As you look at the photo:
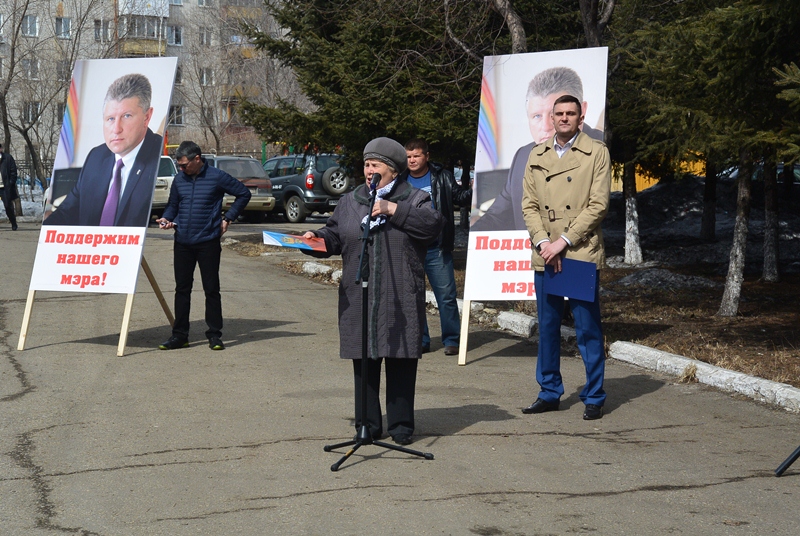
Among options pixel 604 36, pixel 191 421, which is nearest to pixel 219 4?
pixel 604 36

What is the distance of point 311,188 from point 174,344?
17.7 metres

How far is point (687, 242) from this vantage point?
18.1m

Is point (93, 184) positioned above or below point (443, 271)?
above

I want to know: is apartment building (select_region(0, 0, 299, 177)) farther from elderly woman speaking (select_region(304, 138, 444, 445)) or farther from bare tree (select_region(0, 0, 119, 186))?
elderly woman speaking (select_region(304, 138, 444, 445))

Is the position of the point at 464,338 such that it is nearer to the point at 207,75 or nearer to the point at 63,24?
the point at 63,24

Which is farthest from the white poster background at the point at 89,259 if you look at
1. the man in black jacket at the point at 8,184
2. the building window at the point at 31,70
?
the building window at the point at 31,70

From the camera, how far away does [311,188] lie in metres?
26.3

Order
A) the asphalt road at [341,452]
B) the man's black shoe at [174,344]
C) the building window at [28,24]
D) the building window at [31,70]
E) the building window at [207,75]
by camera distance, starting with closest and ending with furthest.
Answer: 1. the asphalt road at [341,452]
2. the man's black shoe at [174,344]
3. the building window at [28,24]
4. the building window at [31,70]
5. the building window at [207,75]

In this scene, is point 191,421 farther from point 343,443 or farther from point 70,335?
point 70,335

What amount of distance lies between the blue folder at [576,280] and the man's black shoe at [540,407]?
2.42 ft

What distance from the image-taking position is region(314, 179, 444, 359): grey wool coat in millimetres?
5445

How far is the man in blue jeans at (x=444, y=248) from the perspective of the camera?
8.71 metres

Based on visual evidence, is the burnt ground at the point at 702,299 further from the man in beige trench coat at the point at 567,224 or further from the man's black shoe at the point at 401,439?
the man's black shoe at the point at 401,439

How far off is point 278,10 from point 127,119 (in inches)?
334
